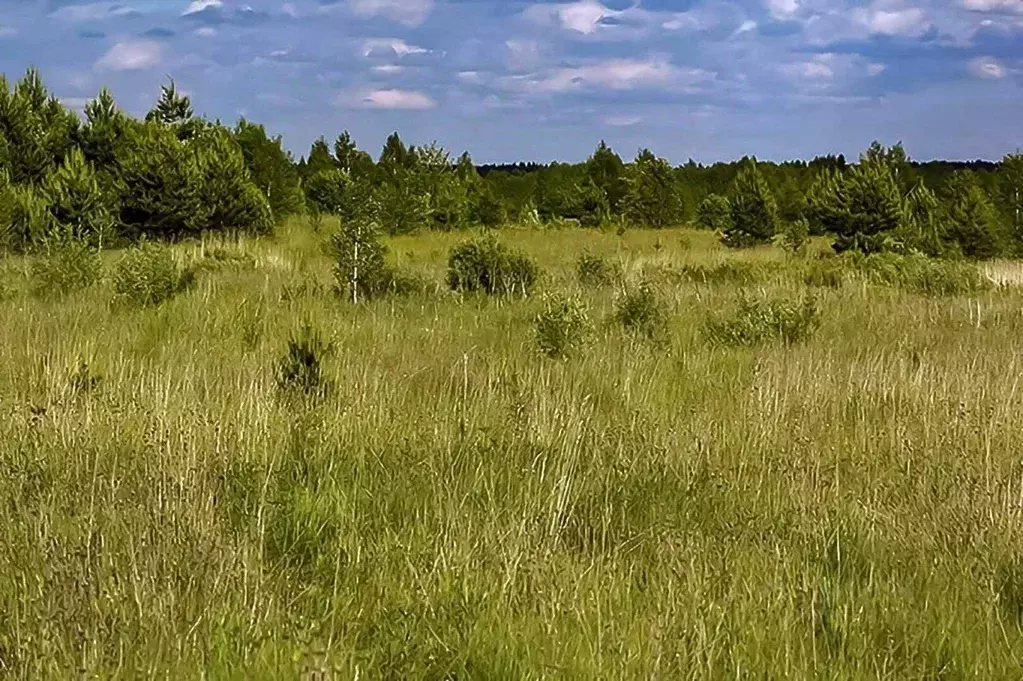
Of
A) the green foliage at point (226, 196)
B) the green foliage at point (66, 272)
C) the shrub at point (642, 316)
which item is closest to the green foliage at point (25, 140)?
the green foliage at point (226, 196)

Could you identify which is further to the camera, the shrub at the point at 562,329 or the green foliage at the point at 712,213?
the green foliage at the point at 712,213

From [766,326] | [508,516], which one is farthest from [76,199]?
[508,516]

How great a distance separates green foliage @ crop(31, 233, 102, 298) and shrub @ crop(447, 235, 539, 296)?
13.4ft

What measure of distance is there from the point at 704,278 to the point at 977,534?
1158 cm

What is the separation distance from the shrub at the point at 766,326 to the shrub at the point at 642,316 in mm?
441

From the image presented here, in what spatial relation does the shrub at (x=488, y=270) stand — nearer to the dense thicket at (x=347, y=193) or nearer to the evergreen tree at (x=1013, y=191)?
the dense thicket at (x=347, y=193)

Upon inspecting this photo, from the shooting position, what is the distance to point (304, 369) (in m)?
5.42

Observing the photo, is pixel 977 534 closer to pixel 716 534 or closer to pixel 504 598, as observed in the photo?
pixel 716 534

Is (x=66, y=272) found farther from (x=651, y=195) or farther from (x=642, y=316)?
(x=651, y=195)

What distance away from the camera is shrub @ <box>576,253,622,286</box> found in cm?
1309

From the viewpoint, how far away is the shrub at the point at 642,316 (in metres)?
8.00

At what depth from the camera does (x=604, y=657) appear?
8.13ft

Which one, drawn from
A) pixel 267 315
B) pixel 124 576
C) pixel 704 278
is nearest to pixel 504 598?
pixel 124 576

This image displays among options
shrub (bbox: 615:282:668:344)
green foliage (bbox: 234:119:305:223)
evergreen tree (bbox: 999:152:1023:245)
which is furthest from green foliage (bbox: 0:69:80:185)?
evergreen tree (bbox: 999:152:1023:245)
